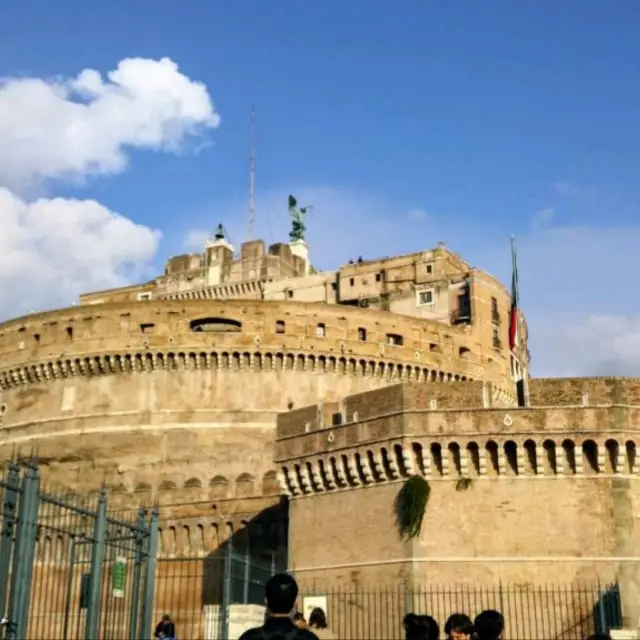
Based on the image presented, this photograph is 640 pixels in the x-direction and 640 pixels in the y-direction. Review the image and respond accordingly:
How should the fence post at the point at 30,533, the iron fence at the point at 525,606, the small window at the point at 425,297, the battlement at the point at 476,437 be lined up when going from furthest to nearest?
1. the small window at the point at 425,297
2. the battlement at the point at 476,437
3. the iron fence at the point at 525,606
4. the fence post at the point at 30,533

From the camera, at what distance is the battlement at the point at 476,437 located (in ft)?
62.8

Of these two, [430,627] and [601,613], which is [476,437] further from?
[430,627]

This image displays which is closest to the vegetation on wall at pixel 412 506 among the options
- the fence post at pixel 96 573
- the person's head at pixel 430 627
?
the fence post at pixel 96 573

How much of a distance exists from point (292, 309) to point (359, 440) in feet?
63.0

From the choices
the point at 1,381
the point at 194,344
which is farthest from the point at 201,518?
the point at 1,381

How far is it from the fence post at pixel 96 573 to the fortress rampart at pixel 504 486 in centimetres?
930

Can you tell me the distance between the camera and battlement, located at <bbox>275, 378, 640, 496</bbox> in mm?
19141

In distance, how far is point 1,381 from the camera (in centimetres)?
4197

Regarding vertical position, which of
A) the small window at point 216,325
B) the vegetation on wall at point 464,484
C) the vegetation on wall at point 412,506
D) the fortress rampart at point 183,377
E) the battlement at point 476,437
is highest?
the small window at point 216,325

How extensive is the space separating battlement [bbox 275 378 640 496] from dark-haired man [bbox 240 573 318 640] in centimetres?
1415

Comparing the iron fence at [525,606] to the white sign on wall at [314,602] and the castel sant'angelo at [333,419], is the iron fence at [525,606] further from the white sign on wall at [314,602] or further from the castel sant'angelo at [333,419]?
the white sign on wall at [314,602]

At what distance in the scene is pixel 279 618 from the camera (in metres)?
5.59

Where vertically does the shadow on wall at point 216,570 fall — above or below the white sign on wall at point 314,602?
above

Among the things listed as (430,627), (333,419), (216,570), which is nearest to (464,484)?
(333,419)
